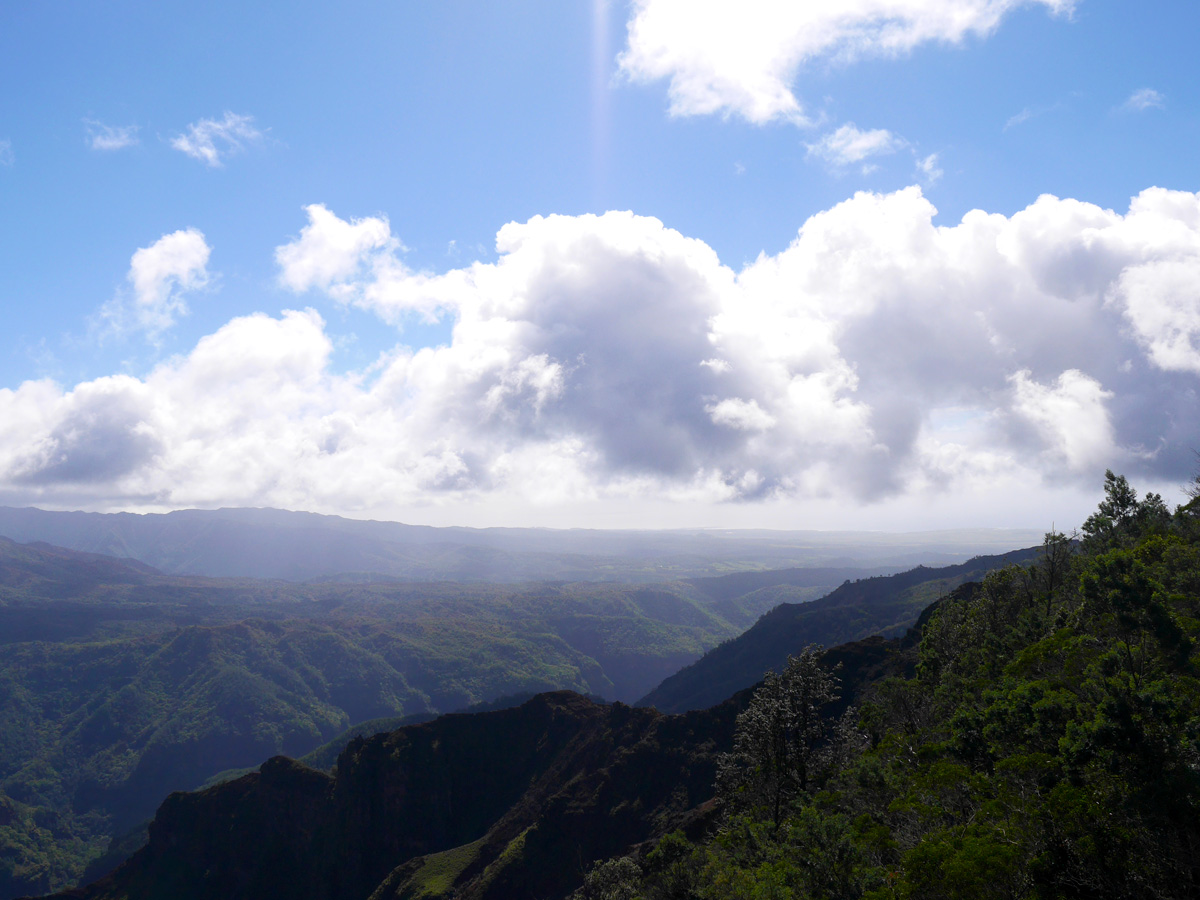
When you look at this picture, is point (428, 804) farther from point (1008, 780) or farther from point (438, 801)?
point (1008, 780)

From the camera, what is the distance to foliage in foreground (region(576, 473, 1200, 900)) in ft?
86.9

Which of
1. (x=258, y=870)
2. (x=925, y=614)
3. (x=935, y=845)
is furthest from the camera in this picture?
(x=925, y=614)

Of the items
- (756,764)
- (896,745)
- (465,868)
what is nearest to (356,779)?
(465,868)

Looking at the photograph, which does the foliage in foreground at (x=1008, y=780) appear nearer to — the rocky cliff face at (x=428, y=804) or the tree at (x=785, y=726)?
the tree at (x=785, y=726)

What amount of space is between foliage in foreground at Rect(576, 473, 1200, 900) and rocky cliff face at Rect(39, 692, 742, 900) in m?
48.5

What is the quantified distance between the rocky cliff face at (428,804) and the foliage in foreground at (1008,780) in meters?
48.5

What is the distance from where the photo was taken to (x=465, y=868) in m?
111

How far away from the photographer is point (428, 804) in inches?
5689

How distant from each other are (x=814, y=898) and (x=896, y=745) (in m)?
25.4

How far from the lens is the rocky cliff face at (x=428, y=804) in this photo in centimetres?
11731

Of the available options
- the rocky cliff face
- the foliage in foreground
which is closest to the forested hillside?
the foliage in foreground

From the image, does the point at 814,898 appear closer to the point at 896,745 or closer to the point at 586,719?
the point at 896,745

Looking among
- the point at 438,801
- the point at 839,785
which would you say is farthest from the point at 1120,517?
the point at 438,801

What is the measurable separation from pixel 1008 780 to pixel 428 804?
5723 inches
